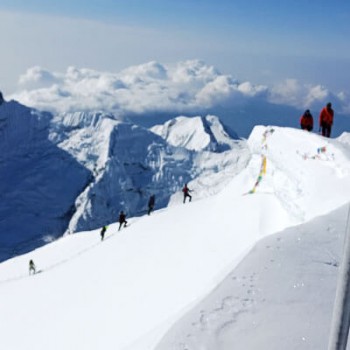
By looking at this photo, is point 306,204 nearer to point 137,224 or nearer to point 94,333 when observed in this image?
point 94,333

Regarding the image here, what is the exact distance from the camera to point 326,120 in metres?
22.9

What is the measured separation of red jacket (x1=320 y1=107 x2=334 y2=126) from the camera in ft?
73.9

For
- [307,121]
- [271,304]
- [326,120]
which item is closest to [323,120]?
[326,120]

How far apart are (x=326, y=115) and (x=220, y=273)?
48.1 ft

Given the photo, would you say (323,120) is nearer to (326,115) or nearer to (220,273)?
(326,115)

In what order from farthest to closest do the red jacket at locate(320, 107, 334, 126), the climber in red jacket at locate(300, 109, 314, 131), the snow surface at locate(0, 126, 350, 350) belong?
the climber in red jacket at locate(300, 109, 314, 131), the red jacket at locate(320, 107, 334, 126), the snow surface at locate(0, 126, 350, 350)

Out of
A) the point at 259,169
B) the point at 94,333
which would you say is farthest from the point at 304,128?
the point at 94,333

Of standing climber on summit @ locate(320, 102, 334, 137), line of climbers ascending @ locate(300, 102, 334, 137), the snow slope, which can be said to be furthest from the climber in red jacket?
the snow slope

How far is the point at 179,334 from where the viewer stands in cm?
788

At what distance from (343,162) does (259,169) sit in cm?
909

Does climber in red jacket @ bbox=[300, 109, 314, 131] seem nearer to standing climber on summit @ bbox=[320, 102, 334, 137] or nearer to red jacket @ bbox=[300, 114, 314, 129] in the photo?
red jacket @ bbox=[300, 114, 314, 129]

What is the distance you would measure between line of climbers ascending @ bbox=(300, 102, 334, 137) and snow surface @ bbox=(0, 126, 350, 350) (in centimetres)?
148

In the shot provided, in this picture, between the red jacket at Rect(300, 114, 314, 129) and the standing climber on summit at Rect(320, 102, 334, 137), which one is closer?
the standing climber on summit at Rect(320, 102, 334, 137)

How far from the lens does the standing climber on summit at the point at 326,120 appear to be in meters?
22.5
